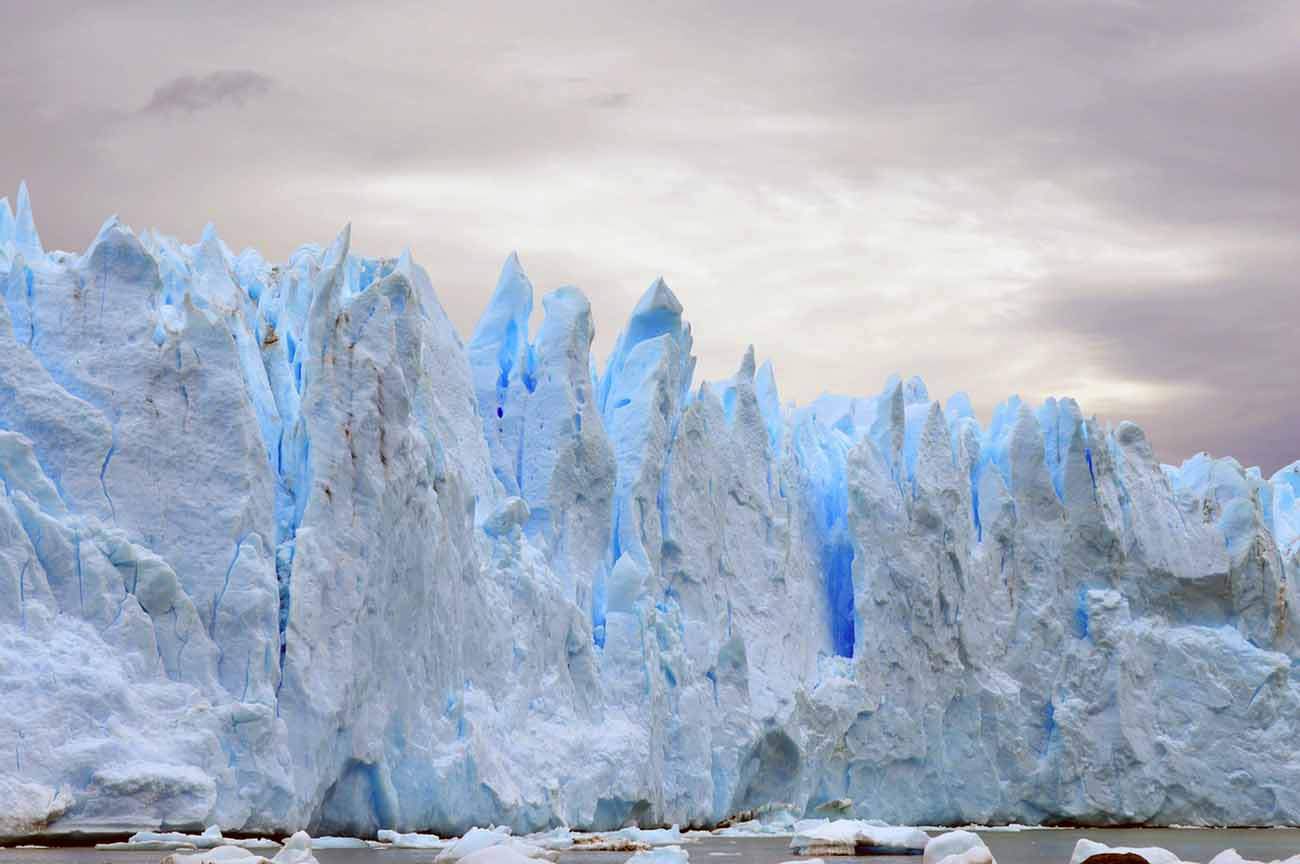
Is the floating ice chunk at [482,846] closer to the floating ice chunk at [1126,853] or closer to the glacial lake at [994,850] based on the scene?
the glacial lake at [994,850]

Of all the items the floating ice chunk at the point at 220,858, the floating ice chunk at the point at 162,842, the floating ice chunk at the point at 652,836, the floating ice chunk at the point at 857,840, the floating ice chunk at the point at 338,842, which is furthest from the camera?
the floating ice chunk at the point at 652,836

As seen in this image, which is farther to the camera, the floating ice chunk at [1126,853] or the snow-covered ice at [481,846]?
the floating ice chunk at [1126,853]

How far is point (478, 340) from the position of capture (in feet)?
85.1

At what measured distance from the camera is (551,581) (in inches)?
910

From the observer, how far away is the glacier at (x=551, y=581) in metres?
18.4

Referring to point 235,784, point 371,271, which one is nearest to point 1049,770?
point 371,271

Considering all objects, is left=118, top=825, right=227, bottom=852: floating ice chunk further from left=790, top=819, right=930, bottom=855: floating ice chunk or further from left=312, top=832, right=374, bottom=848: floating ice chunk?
left=790, top=819, right=930, bottom=855: floating ice chunk

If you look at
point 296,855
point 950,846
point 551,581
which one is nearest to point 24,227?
point 551,581

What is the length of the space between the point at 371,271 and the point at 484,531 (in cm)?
349

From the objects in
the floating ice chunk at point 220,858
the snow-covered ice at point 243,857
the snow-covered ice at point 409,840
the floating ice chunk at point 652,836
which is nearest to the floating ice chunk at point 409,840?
the snow-covered ice at point 409,840

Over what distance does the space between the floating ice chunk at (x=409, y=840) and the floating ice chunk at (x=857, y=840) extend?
13.0 ft

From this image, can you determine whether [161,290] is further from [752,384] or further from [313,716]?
[752,384]

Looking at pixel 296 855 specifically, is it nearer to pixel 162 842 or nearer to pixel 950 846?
pixel 162 842

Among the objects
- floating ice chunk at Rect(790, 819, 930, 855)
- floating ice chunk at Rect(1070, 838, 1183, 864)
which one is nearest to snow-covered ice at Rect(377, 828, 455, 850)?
floating ice chunk at Rect(790, 819, 930, 855)
